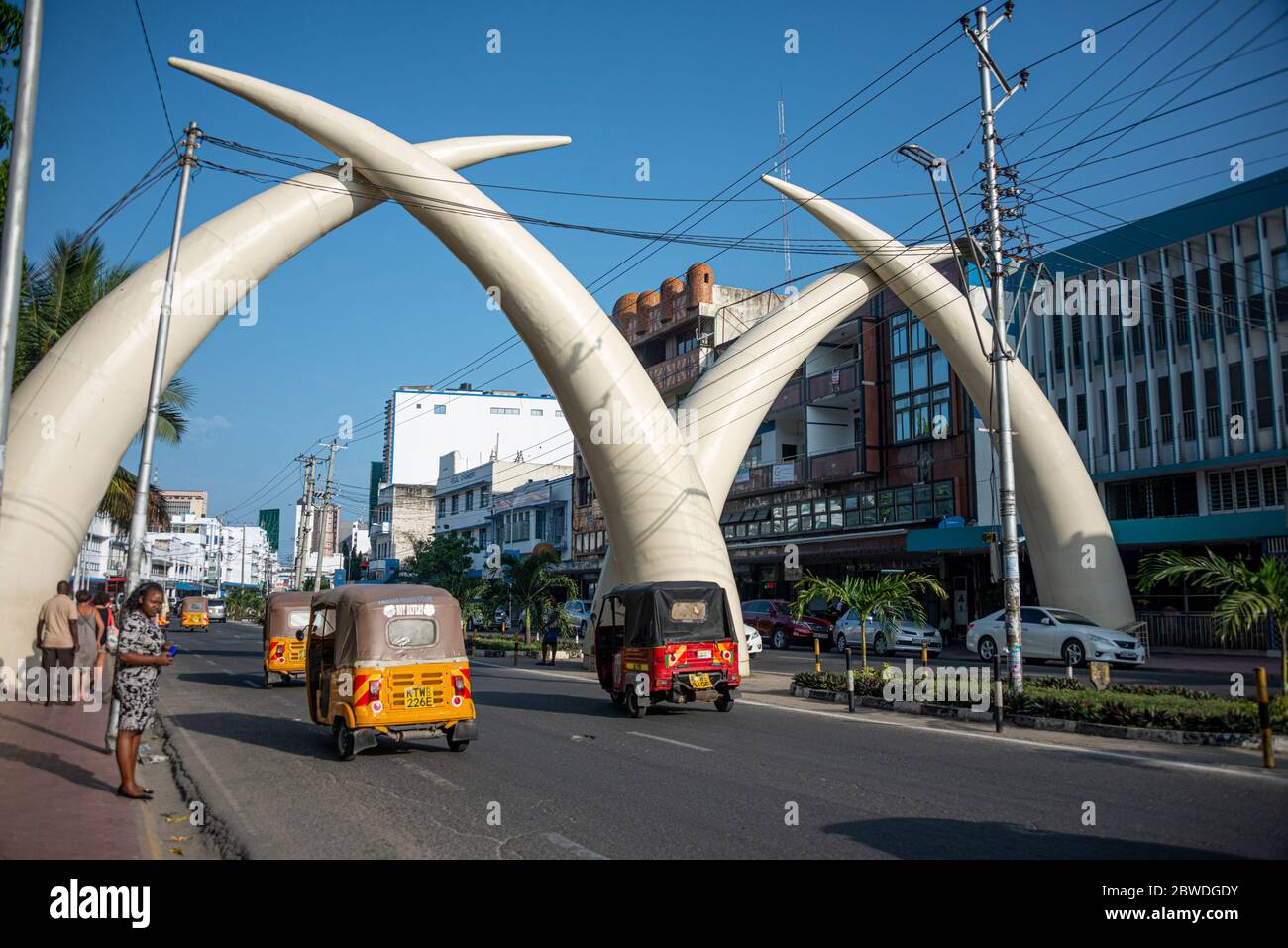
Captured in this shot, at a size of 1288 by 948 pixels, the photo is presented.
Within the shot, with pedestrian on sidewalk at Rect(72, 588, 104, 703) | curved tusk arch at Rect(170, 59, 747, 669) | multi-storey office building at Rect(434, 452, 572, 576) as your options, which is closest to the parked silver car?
curved tusk arch at Rect(170, 59, 747, 669)

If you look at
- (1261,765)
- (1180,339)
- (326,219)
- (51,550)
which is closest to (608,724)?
(1261,765)

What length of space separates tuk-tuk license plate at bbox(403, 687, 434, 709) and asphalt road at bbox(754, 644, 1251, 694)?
14.3 m

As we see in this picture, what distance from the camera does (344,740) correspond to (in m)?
11.1

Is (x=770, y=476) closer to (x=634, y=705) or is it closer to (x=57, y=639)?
(x=634, y=705)

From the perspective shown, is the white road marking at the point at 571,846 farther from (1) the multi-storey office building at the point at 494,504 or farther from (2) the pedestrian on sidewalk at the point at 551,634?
(1) the multi-storey office building at the point at 494,504

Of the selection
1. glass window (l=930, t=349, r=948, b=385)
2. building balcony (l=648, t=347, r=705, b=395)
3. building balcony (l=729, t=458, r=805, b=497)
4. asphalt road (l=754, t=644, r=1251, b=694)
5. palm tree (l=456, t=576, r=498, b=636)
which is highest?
building balcony (l=648, t=347, r=705, b=395)

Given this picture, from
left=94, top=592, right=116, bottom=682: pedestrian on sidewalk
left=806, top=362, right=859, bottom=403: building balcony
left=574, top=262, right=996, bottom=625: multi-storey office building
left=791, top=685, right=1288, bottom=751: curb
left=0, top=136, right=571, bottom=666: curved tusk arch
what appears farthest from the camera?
left=806, top=362, right=859, bottom=403: building balcony

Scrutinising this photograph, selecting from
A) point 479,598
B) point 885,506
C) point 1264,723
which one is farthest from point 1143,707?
point 885,506

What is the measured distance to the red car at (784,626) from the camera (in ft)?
121

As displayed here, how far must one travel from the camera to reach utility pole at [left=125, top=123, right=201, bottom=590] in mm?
14156

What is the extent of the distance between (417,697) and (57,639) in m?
8.10

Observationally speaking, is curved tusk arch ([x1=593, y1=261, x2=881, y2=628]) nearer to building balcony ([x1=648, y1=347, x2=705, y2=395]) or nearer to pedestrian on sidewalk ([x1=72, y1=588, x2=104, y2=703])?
pedestrian on sidewalk ([x1=72, y1=588, x2=104, y2=703])

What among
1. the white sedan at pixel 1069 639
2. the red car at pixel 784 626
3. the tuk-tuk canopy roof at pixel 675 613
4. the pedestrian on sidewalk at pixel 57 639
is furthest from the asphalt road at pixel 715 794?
the red car at pixel 784 626

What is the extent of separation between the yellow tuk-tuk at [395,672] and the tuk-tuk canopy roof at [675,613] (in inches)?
177
